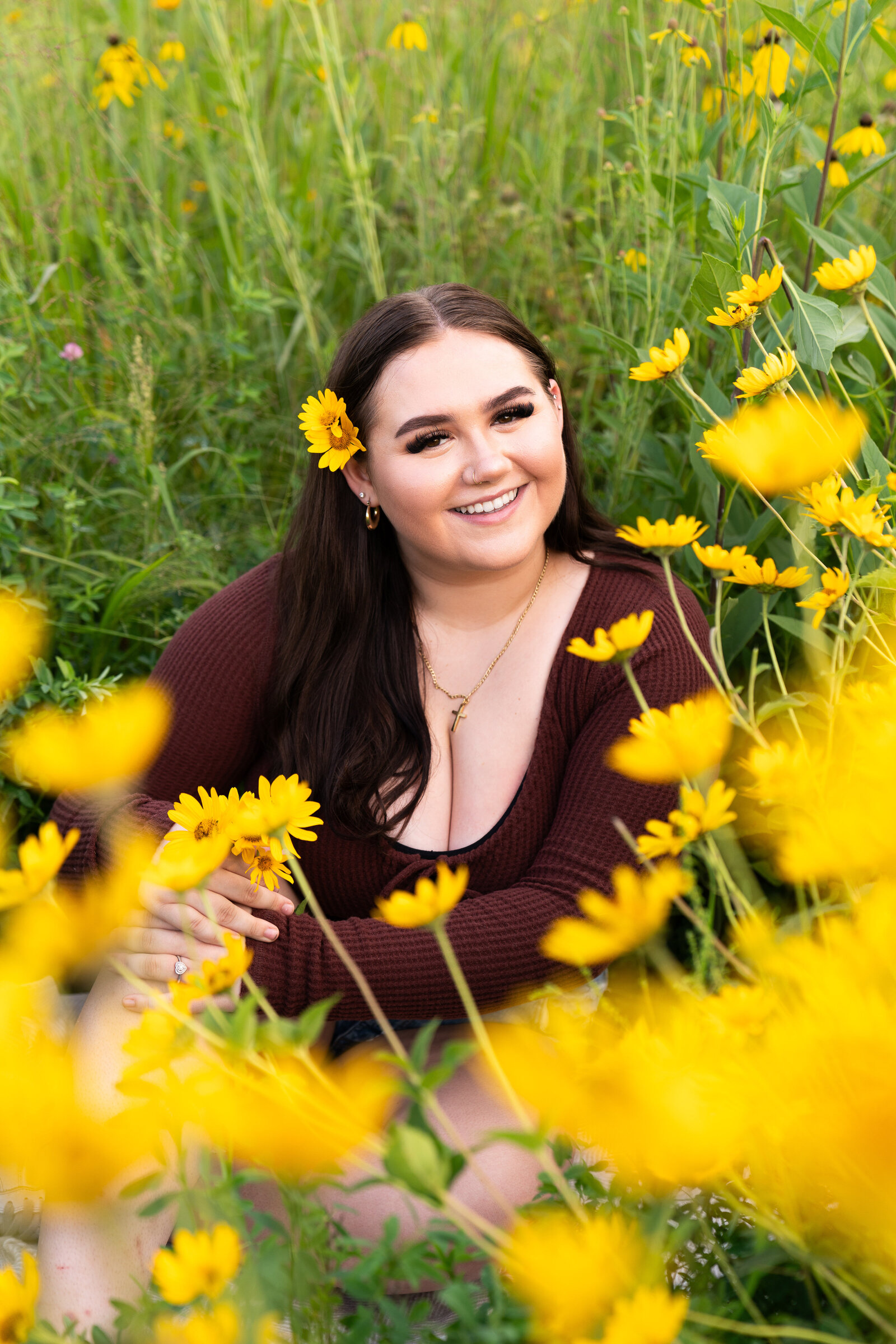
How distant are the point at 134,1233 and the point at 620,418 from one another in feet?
4.46

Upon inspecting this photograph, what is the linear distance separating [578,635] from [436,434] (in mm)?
334

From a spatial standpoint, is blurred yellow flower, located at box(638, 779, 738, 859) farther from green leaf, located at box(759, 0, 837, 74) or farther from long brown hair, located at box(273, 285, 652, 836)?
green leaf, located at box(759, 0, 837, 74)

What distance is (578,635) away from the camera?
1.61 m

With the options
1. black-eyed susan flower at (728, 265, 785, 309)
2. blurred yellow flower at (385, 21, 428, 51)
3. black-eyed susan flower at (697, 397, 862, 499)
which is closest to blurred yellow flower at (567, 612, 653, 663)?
black-eyed susan flower at (697, 397, 862, 499)

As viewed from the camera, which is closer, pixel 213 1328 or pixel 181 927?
pixel 213 1328

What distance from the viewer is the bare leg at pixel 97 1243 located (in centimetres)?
114

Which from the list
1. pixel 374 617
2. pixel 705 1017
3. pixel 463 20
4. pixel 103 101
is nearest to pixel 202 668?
pixel 374 617

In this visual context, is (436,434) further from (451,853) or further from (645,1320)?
(645,1320)

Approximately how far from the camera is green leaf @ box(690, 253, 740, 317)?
4.55 feet

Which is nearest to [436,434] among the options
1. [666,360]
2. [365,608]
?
[365,608]

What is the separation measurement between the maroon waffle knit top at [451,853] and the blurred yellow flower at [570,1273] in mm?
821

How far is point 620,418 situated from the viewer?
6.31 ft

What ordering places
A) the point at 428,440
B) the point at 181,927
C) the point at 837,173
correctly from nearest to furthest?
the point at 181,927, the point at 428,440, the point at 837,173

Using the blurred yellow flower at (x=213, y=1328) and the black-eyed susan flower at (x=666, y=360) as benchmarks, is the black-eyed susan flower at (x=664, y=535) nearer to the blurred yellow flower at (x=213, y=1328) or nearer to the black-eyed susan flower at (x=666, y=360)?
the black-eyed susan flower at (x=666, y=360)
